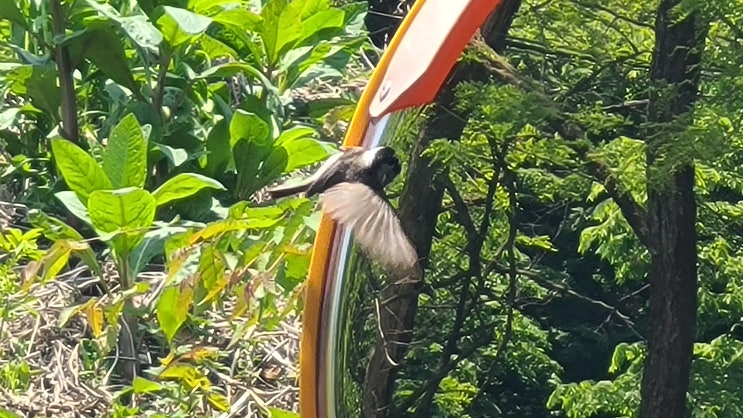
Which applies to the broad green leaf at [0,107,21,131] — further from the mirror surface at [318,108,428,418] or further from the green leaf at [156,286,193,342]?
the mirror surface at [318,108,428,418]

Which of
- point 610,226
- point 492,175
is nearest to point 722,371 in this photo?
point 610,226

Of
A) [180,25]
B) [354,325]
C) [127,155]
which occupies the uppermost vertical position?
[180,25]

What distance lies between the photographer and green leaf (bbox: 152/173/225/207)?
10.2 feet

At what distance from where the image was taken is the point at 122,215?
3.01 metres

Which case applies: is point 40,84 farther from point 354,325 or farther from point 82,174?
point 354,325

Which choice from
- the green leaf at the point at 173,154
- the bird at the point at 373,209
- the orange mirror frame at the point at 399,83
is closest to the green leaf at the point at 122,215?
the green leaf at the point at 173,154

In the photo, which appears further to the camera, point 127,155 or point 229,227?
point 127,155

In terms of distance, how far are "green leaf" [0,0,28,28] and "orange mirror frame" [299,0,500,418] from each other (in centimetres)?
166

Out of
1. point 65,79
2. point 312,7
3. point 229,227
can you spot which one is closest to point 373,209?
point 229,227

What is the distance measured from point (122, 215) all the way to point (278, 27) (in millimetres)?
775

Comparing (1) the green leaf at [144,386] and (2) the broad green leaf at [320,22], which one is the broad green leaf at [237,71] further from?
(1) the green leaf at [144,386]

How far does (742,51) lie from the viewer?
5.46ft

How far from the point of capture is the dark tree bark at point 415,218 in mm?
1847

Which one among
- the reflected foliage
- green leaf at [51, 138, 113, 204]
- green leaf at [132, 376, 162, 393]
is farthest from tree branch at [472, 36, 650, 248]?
green leaf at [51, 138, 113, 204]
